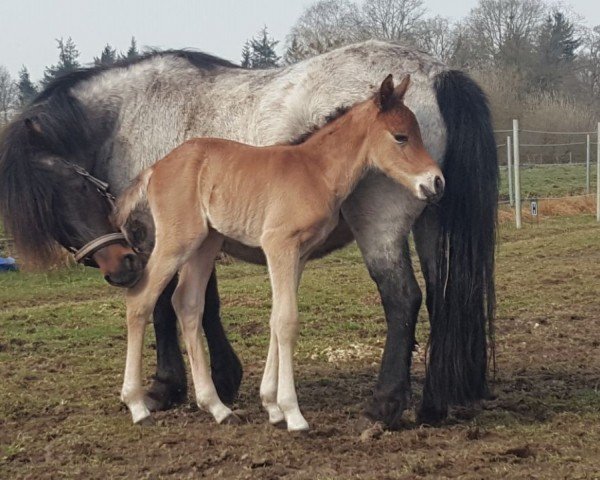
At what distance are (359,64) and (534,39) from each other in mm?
41053

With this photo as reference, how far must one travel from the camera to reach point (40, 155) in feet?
16.6

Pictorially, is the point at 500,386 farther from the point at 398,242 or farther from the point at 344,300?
the point at 344,300

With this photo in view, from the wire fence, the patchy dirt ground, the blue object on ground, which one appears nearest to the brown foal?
the patchy dirt ground

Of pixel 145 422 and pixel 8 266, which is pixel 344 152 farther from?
pixel 8 266

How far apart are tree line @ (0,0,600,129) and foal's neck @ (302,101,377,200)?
22.7 metres

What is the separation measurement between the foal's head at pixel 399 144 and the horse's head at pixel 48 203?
5.12 ft

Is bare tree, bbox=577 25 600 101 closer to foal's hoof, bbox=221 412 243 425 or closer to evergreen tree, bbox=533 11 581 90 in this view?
evergreen tree, bbox=533 11 581 90

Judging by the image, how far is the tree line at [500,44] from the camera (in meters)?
32.1

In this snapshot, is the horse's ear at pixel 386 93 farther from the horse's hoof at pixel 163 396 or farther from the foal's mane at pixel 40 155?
the horse's hoof at pixel 163 396

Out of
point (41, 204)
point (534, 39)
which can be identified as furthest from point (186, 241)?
point (534, 39)

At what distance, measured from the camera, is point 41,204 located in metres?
4.94

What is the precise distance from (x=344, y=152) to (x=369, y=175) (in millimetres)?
228

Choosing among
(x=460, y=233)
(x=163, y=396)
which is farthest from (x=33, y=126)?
(x=460, y=233)

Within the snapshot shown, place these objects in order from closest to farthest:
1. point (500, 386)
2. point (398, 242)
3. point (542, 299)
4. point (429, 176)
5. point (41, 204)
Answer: point (429, 176)
point (398, 242)
point (41, 204)
point (500, 386)
point (542, 299)
